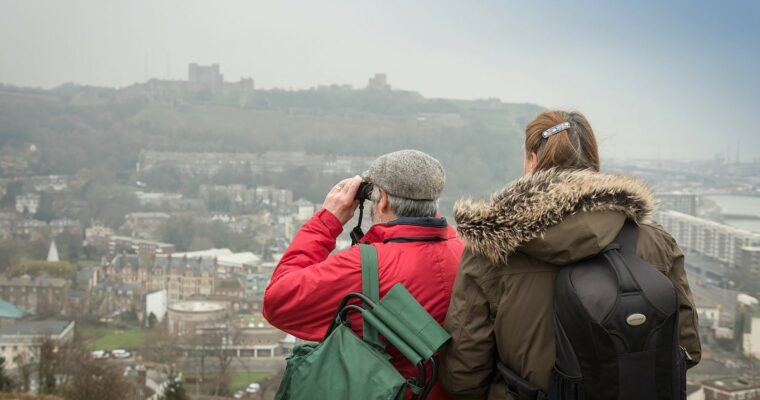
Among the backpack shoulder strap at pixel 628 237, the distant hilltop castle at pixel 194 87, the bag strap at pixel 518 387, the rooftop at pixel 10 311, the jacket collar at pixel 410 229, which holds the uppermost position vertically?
the distant hilltop castle at pixel 194 87

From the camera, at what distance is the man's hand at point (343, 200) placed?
1766 mm

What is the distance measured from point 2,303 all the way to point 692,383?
25898mm

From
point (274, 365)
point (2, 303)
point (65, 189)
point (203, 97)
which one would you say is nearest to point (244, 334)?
point (274, 365)

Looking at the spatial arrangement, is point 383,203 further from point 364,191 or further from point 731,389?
point 731,389

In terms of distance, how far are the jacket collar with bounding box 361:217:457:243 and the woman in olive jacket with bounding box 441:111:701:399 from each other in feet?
0.53

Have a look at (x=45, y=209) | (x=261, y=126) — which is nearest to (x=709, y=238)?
(x=261, y=126)

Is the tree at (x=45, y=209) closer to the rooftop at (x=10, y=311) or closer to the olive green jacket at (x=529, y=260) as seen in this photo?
the rooftop at (x=10, y=311)

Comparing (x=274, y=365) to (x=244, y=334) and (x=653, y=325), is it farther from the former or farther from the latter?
(x=653, y=325)

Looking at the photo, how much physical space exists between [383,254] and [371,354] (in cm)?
25

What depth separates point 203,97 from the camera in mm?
59312

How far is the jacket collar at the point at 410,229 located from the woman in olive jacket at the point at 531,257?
16 cm

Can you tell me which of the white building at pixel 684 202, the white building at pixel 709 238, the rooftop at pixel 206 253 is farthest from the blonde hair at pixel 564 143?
the white building at pixel 684 202

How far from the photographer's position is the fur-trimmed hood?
4.43 feet

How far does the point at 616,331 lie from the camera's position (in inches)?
49.6
